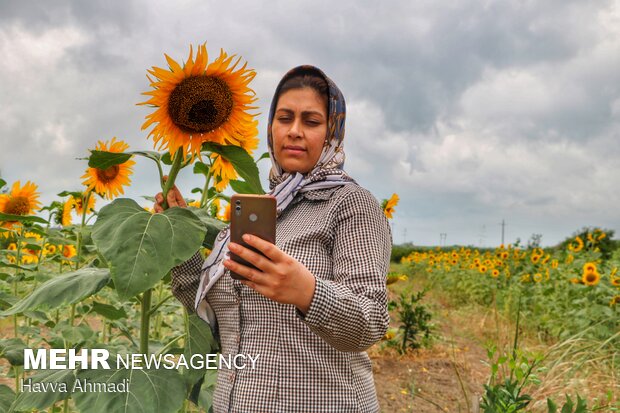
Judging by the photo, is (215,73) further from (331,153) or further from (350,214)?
(350,214)

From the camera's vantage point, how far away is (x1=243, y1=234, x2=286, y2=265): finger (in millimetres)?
1099

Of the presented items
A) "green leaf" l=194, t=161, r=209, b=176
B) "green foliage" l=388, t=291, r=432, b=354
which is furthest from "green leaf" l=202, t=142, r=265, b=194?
"green foliage" l=388, t=291, r=432, b=354

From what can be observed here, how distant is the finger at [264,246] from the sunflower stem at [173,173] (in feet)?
2.02

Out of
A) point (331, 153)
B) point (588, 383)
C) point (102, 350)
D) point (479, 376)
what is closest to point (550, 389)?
point (588, 383)

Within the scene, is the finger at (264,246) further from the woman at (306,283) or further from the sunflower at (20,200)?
the sunflower at (20,200)

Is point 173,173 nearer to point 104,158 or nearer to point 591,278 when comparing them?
point 104,158

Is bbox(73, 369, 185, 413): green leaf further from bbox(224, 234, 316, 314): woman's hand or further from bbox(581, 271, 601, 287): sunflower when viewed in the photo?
bbox(581, 271, 601, 287): sunflower

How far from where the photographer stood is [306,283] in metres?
1.17

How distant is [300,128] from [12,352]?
147cm

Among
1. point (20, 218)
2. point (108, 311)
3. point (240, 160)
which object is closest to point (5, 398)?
point (108, 311)

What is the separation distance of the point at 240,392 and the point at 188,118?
808 mm

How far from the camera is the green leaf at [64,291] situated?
147 centimetres

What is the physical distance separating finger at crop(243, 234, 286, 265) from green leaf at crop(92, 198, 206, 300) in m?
0.32

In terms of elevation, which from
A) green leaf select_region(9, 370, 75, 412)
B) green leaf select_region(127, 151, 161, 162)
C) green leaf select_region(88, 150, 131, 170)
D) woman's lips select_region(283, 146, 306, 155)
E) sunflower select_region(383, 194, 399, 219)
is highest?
sunflower select_region(383, 194, 399, 219)
